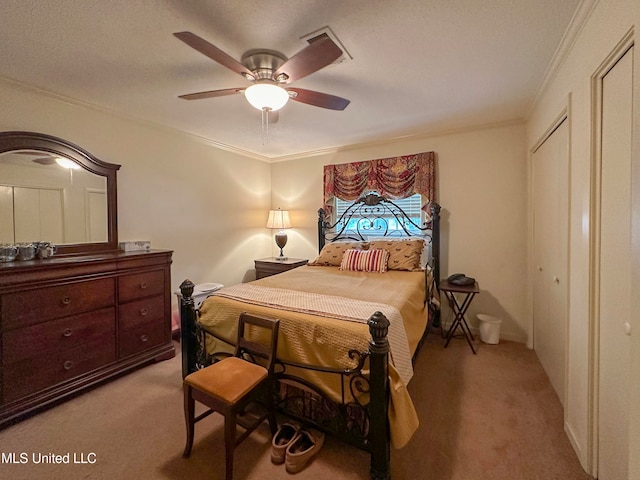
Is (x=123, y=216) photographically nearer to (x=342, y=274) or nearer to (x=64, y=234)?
(x=64, y=234)

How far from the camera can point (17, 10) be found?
1.46 metres

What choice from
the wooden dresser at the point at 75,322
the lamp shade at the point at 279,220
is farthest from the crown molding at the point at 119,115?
the wooden dresser at the point at 75,322

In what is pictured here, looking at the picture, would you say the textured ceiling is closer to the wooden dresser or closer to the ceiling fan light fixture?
the ceiling fan light fixture

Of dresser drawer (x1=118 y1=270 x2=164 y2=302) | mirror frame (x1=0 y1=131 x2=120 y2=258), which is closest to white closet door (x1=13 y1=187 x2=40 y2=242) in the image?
mirror frame (x1=0 y1=131 x2=120 y2=258)

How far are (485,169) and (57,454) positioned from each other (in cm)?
431

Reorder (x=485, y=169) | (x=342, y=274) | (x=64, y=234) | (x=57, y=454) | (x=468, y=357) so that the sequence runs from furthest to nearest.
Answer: (x=485, y=169), (x=342, y=274), (x=468, y=357), (x=64, y=234), (x=57, y=454)

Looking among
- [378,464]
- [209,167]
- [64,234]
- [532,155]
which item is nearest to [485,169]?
[532,155]

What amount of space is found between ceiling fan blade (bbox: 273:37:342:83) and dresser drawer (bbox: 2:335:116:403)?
2541 mm

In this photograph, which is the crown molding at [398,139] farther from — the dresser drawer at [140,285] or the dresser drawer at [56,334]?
the dresser drawer at [56,334]

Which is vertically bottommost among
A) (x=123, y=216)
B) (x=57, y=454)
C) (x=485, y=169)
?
(x=57, y=454)

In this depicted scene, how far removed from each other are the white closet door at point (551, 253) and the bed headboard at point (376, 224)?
974 millimetres

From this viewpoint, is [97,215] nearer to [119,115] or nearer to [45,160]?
[45,160]

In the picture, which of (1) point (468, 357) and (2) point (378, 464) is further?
(1) point (468, 357)

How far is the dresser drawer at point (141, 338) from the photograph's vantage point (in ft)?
8.04
